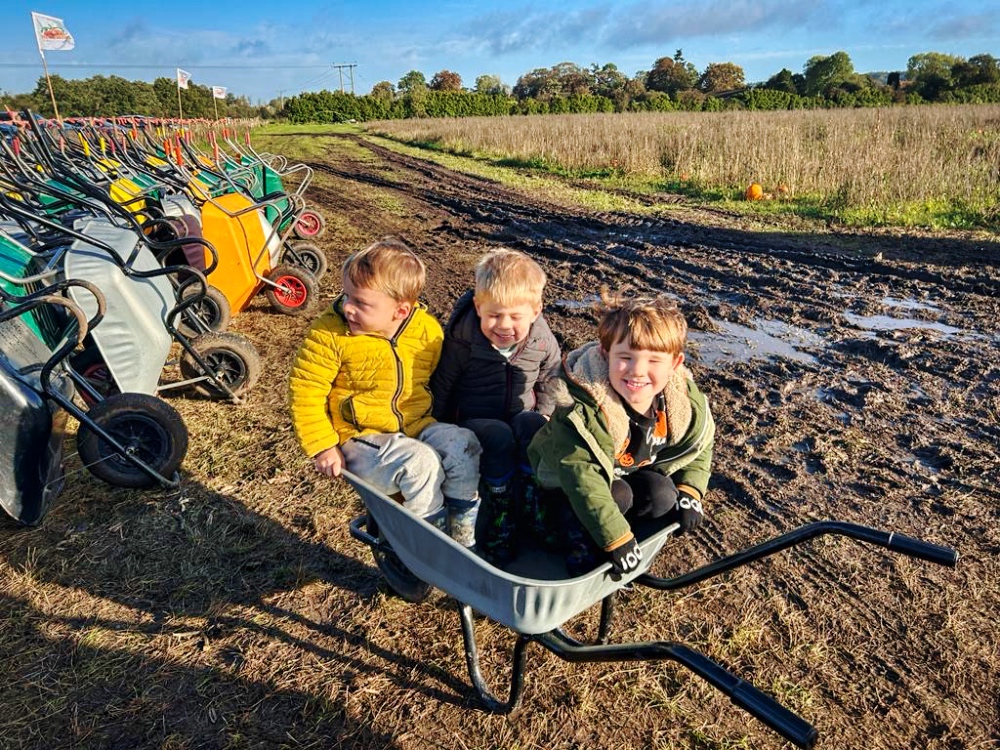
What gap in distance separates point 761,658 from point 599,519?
3.72ft

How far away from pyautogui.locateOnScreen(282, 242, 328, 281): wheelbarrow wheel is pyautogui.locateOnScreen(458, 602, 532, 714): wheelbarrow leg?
19.2ft

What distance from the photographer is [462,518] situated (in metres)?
2.26

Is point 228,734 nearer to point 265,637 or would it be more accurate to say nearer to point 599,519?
point 265,637

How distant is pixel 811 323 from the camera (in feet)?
18.3

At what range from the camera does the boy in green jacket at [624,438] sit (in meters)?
1.81

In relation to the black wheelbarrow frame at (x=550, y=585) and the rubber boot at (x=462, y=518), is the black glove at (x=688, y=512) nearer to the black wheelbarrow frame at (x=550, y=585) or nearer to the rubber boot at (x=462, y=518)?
the black wheelbarrow frame at (x=550, y=585)

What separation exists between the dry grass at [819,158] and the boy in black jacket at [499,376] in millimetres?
8947

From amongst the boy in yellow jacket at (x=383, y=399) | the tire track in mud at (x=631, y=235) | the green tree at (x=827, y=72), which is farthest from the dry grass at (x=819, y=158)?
the green tree at (x=827, y=72)

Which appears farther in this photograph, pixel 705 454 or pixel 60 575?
pixel 60 575

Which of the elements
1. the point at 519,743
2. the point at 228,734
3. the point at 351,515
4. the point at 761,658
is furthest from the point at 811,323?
the point at 228,734

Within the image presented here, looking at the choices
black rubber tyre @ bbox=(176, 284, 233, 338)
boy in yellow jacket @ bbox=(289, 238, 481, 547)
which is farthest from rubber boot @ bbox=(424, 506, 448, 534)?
black rubber tyre @ bbox=(176, 284, 233, 338)

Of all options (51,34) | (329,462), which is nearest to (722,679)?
(329,462)

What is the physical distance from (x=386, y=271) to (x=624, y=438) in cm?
95

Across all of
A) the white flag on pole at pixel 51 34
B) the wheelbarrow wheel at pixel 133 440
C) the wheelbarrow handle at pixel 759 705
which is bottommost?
the wheelbarrow wheel at pixel 133 440
